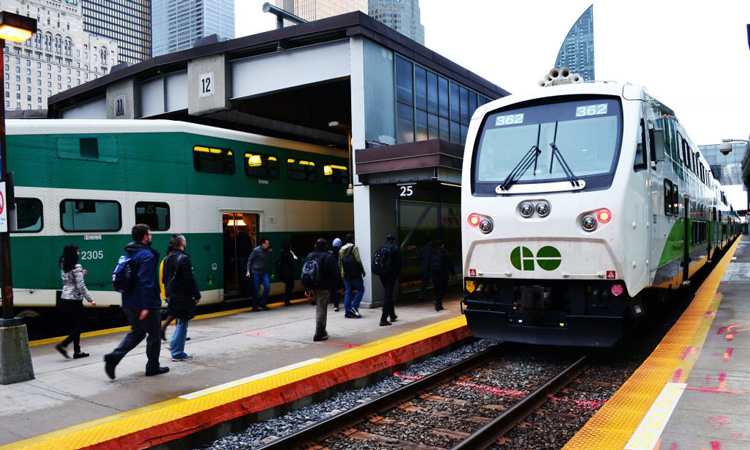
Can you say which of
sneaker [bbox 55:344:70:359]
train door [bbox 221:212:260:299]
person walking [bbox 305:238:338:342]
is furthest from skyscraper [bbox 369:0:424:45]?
sneaker [bbox 55:344:70:359]

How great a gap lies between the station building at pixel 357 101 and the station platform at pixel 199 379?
3.44 m

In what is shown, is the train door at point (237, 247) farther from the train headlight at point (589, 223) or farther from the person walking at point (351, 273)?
the train headlight at point (589, 223)

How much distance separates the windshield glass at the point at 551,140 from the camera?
7516 mm

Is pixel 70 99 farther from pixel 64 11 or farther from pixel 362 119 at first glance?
pixel 64 11

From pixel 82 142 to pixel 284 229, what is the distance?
5.34 m

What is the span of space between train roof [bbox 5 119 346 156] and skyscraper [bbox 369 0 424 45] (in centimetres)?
17627

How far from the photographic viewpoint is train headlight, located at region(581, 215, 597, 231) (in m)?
7.17

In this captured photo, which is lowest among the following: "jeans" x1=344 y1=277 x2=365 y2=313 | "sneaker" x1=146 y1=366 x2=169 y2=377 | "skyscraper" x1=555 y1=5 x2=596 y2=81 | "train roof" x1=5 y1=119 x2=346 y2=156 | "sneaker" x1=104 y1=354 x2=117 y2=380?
"sneaker" x1=146 y1=366 x2=169 y2=377

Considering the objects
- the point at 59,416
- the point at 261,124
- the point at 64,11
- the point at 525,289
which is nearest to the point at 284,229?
the point at 261,124

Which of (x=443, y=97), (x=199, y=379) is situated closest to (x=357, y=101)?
(x=443, y=97)

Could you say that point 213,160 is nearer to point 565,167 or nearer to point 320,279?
point 320,279

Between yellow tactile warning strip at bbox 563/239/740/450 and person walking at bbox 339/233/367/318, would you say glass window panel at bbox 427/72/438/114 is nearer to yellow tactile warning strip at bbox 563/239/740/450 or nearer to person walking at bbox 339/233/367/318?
person walking at bbox 339/233/367/318

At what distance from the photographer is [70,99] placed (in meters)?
19.9

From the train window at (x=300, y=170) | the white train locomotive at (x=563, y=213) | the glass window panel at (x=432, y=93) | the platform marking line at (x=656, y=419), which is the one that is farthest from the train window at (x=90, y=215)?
the platform marking line at (x=656, y=419)
